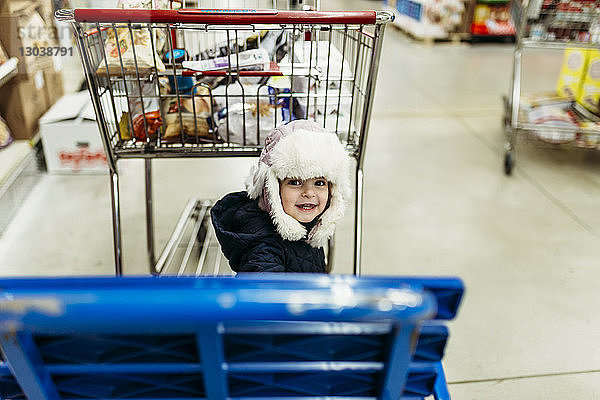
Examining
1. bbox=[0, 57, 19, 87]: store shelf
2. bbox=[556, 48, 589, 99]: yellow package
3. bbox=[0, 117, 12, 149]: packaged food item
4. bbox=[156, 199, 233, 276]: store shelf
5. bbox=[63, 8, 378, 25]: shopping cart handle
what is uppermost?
bbox=[63, 8, 378, 25]: shopping cart handle

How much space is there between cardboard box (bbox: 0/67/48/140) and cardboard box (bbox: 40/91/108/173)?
116 millimetres

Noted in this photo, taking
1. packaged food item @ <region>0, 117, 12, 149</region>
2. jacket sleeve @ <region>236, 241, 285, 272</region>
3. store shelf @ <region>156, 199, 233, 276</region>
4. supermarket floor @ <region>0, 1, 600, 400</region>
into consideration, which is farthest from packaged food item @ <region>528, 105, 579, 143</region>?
packaged food item @ <region>0, 117, 12, 149</region>

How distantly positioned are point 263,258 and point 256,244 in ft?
0.22

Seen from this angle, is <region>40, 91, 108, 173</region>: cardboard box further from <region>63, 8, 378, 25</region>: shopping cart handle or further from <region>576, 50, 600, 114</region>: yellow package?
<region>576, 50, 600, 114</region>: yellow package

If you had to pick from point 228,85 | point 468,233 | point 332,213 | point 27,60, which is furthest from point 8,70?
point 468,233

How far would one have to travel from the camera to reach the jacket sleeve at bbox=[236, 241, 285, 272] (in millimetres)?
1229

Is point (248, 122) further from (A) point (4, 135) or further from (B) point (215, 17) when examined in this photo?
(A) point (4, 135)

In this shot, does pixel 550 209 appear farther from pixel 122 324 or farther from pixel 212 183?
pixel 122 324

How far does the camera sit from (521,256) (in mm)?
2227

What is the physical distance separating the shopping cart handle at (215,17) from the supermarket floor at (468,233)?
3.65 feet

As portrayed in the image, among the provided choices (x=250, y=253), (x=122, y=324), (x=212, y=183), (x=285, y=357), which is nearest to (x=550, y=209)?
(x=212, y=183)

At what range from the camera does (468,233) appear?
7.84 ft

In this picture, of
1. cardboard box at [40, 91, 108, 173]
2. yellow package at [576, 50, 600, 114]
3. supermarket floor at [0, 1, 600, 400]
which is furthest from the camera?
yellow package at [576, 50, 600, 114]

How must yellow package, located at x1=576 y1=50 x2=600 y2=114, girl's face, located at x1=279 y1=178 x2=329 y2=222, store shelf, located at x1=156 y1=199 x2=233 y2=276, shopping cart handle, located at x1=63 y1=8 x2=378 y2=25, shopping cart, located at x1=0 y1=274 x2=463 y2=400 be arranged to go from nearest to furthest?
shopping cart, located at x1=0 y1=274 x2=463 y2=400 → shopping cart handle, located at x1=63 y1=8 x2=378 y2=25 → girl's face, located at x1=279 y1=178 x2=329 y2=222 → store shelf, located at x1=156 y1=199 x2=233 y2=276 → yellow package, located at x1=576 y1=50 x2=600 y2=114
